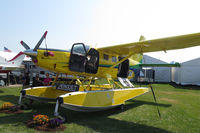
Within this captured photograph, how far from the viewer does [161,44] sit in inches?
240

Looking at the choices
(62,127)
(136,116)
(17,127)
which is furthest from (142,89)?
(17,127)

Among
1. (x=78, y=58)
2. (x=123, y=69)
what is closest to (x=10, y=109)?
Answer: (x=78, y=58)

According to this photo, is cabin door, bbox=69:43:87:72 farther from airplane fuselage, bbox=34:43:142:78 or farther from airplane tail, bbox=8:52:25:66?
airplane tail, bbox=8:52:25:66

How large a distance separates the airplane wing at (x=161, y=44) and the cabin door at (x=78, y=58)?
39.1 inches

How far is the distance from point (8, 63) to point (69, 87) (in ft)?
42.0

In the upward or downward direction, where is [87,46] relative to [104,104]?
upward

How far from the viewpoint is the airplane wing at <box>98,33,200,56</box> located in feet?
17.4

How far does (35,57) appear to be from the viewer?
5.75 metres

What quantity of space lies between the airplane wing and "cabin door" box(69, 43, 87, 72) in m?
0.99

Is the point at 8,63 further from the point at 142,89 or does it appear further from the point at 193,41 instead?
the point at 193,41

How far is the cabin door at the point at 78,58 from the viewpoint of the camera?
6.21 m

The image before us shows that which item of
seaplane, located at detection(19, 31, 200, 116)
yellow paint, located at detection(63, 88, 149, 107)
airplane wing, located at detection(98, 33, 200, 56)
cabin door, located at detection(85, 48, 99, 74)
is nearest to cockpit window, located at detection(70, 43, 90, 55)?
seaplane, located at detection(19, 31, 200, 116)

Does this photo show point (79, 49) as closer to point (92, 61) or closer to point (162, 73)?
point (92, 61)

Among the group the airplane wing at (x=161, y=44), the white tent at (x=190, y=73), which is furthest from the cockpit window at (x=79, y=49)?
the white tent at (x=190, y=73)
